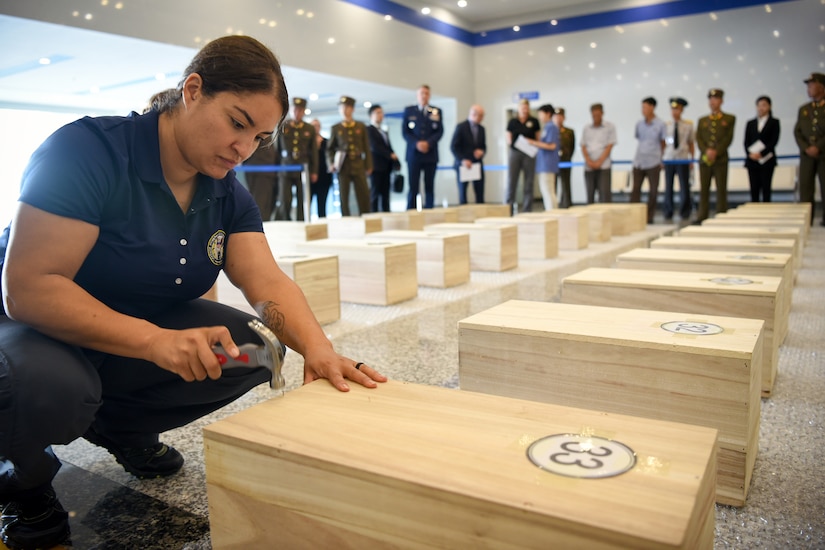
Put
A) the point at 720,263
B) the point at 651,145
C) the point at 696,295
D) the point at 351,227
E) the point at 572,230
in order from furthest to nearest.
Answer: the point at 651,145, the point at 572,230, the point at 351,227, the point at 720,263, the point at 696,295

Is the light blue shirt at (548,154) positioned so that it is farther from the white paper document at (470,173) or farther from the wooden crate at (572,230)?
the wooden crate at (572,230)

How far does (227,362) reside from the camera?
3.32 ft

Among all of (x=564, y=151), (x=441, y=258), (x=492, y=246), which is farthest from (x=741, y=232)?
(x=564, y=151)

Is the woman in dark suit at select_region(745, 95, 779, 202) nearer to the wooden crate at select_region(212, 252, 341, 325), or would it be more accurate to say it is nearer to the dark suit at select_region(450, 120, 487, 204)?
the dark suit at select_region(450, 120, 487, 204)

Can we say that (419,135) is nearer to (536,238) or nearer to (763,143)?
(536,238)

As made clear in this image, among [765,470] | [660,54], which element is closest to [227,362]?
[765,470]

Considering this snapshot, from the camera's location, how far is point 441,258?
12.8ft

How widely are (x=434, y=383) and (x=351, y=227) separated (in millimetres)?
3383

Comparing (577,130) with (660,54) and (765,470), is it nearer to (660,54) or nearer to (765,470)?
(660,54)

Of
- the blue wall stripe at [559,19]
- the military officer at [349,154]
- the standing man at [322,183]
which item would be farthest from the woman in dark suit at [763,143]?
the standing man at [322,183]

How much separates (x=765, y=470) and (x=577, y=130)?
35.2 feet

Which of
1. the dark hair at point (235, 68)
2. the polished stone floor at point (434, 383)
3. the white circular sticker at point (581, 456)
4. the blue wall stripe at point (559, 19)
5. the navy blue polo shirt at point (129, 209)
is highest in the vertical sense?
the blue wall stripe at point (559, 19)

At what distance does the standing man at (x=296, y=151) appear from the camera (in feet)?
24.0

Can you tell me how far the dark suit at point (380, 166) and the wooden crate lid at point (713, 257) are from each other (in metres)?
6.02
